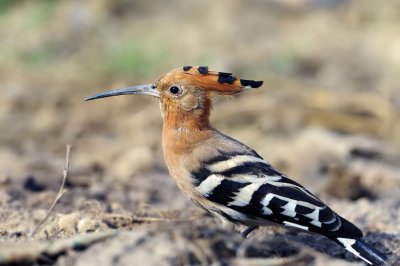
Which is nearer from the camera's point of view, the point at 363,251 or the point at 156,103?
the point at 363,251

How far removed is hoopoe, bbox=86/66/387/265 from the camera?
3.84 metres

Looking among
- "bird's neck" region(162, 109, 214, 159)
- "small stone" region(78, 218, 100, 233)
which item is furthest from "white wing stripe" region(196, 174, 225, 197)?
"small stone" region(78, 218, 100, 233)

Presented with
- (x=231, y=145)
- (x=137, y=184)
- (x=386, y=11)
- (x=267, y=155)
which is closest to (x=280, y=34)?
(x=386, y=11)

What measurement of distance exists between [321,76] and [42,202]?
503 centimetres

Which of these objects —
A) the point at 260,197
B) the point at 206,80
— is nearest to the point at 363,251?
the point at 260,197

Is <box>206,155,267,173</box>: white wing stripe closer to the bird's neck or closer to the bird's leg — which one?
the bird's neck

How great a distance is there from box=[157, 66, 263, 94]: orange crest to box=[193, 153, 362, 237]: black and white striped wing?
45 centimetres

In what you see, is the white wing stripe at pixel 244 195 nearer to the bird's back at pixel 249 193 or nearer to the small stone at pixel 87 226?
the bird's back at pixel 249 193

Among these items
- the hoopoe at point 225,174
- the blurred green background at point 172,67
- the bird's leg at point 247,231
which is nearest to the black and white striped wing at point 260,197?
the hoopoe at point 225,174

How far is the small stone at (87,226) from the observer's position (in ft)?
13.2

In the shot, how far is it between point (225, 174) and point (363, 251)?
0.74m

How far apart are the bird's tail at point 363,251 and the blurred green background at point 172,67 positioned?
111 inches

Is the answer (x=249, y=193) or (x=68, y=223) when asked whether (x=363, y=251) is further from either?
(x=68, y=223)

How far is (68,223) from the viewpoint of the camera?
13.5 ft
